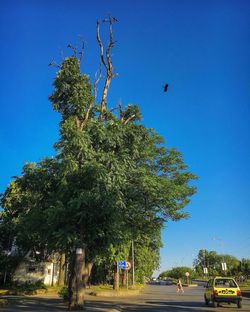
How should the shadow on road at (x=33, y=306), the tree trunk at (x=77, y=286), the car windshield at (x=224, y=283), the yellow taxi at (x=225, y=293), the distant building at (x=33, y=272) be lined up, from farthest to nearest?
the distant building at (x=33, y=272) → the car windshield at (x=224, y=283) → the yellow taxi at (x=225, y=293) → the tree trunk at (x=77, y=286) → the shadow on road at (x=33, y=306)

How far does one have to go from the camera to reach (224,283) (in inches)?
906

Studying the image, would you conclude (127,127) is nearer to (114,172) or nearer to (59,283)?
(114,172)

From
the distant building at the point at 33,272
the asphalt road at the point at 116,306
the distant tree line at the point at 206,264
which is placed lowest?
the asphalt road at the point at 116,306

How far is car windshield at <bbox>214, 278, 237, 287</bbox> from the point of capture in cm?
2267

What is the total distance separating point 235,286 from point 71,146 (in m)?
13.4

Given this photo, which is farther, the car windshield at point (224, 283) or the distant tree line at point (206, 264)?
the distant tree line at point (206, 264)

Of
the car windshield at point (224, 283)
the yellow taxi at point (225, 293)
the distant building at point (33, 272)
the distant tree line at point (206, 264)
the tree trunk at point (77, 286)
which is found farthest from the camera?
the distant tree line at point (206, 264)

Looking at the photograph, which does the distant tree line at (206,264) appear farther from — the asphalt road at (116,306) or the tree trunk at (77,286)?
the tree trunk at (77,286)

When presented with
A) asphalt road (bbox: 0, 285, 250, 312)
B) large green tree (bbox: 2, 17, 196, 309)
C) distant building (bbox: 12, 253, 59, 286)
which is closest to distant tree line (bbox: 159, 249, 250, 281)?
distant building (bbox: 12, 253, 59, 286)

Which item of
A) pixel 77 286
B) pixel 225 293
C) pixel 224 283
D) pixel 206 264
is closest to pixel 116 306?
pixel 77 286

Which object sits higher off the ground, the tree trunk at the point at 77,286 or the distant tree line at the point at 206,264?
the distant tree line at the point at 206,264

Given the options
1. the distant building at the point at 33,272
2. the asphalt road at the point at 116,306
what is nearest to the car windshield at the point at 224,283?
the asphalt road at the point at 116,306

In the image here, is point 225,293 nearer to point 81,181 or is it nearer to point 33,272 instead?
point 81,181

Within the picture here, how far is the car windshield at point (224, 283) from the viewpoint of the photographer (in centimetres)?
2267
